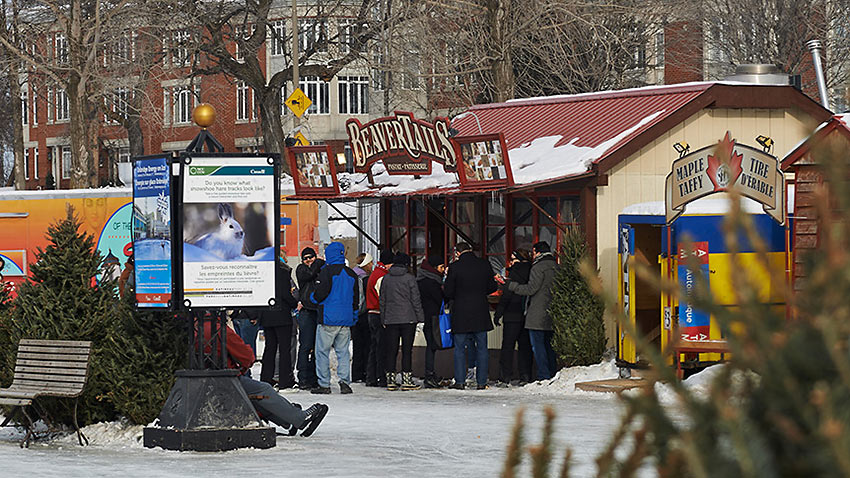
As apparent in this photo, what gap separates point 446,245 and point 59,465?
428 inches

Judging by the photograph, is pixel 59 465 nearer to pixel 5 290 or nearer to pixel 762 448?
pixel 5 290

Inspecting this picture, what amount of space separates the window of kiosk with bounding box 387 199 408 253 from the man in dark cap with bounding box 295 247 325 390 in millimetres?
3918

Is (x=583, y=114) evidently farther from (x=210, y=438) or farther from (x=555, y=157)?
(x=210, y=438)

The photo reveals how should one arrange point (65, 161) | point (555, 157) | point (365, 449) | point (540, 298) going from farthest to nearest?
point (65, 161) → point (555, 157) → point (540, 298) → point (365, 449)

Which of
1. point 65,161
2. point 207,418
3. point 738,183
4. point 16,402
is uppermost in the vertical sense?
point 65,161

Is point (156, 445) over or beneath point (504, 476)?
beneath

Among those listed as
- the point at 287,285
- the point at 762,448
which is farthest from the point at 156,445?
the point at 762,448

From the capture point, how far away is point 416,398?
52.2 ft

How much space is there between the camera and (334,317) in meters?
16.7

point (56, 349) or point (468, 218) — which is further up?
point (468, 218)

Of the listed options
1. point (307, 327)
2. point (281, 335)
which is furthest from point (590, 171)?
point (281, 335)

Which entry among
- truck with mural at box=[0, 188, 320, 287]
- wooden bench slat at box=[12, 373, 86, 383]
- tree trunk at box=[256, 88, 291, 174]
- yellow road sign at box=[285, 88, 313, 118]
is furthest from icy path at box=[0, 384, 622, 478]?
tree trunk at box=[256, 88, 291, 174]

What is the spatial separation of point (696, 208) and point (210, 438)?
7077 mm

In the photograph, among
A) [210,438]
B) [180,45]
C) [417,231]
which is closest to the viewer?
[210,438]
